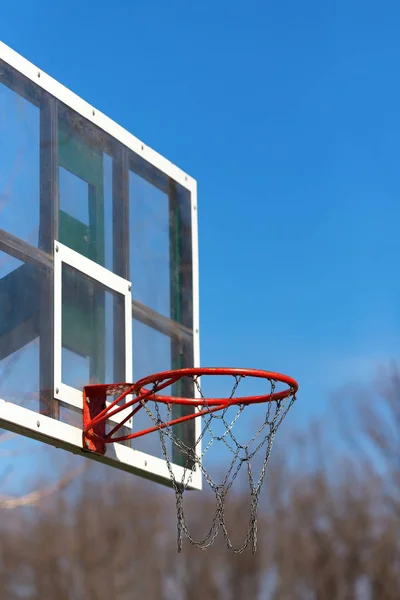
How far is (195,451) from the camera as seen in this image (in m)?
4.08

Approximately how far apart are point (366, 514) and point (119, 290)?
10.9 metres

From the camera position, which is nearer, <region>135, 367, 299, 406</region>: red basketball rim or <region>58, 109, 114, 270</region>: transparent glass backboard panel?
<region>135, 367, 299, 406</region>: red basketball rim

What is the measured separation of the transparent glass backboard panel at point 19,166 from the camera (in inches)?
137

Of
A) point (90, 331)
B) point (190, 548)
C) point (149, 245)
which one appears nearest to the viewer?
point (90, 331)

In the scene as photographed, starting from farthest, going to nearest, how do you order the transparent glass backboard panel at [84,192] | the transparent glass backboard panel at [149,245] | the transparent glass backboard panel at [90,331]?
the transparent glass backboard panel at [149,245]
the transparent glass backboard panel at [84,192]
the transparent glass backboard panel at [90,331]

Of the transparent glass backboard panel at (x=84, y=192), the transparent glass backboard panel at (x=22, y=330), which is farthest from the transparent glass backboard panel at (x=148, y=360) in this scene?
the transparent glass backboard panel at (x=22, y=330)

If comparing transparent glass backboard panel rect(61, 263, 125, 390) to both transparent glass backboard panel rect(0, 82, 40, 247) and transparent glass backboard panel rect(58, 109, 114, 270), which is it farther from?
transparent glass backboard panel rect(0, 82, 40, 247)

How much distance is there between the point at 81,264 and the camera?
3744 millimetres

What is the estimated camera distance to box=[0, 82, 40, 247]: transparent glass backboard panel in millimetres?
3473

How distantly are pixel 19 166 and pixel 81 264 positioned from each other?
39cm

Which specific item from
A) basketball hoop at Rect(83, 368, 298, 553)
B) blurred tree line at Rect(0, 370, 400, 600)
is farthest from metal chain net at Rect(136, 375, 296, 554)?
blurred tree line at Rect(0, 370, 400, 600)

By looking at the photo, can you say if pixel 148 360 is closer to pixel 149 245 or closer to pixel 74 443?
pixel 149 245

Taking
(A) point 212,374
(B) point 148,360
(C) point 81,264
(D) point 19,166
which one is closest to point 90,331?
(C) point 81,264

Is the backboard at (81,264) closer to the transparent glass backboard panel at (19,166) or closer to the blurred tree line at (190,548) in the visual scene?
the transparent glass backboard panel at (19,166)
